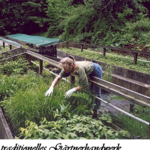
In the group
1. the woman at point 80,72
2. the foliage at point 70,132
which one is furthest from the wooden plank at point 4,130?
the woman at point 80,72

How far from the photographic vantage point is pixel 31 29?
25781 millimetres

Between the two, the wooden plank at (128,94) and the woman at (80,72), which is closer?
the wooden plank at (128,94)

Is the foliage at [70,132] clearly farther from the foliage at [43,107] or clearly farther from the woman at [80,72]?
the woman at [80,72]

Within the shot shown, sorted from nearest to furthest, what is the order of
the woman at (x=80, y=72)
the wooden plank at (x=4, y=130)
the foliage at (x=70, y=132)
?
the foliage at (x=70, y=132), the wooden plank at (x=4, y=130), the woman at (x=80, y=72)

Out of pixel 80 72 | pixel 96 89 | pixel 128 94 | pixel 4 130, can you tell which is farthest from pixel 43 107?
pixel 128 94

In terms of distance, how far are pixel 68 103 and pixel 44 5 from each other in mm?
23947

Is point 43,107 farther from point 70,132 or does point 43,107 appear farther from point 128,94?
point 128,94

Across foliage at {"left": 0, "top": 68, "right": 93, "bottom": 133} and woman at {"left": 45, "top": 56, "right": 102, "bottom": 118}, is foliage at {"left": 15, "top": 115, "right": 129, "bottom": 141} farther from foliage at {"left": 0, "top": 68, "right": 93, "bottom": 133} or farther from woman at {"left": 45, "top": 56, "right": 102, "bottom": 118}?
woman at {"left": 45, "top": 56, "right": 102, "bottom": 118}

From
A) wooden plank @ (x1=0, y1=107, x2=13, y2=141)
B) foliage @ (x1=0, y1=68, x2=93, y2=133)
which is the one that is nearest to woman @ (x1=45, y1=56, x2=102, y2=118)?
foliage @ (x1=0, y1=68, x2=93, y2=133)

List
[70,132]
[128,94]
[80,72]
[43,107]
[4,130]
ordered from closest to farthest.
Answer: [70,132] < [128,94] < [4,130] < [43,107] < [80,72]

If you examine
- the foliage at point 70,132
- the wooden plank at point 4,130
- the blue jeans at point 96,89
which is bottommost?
the wooden plank at point 4,130
